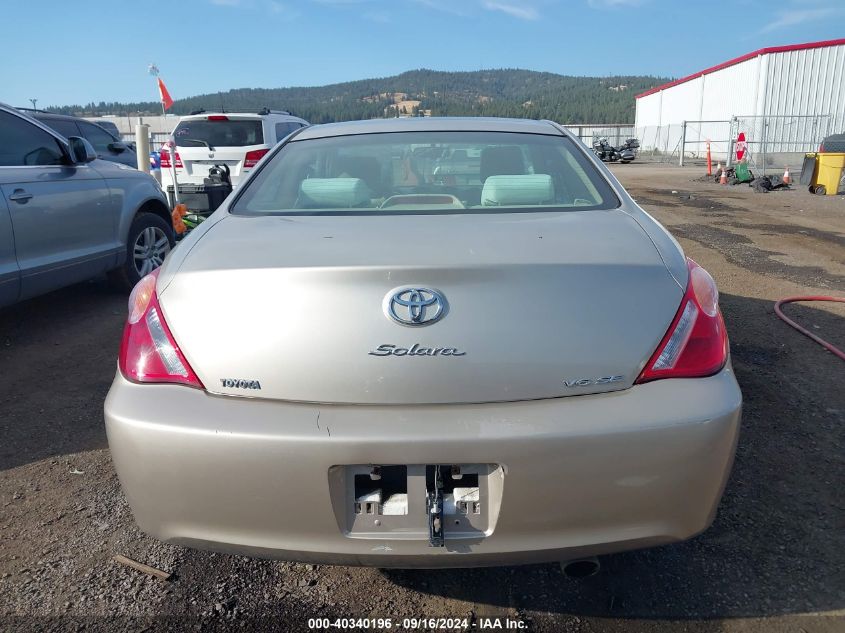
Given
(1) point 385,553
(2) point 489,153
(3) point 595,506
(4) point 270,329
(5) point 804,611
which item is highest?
(2) point 489,153

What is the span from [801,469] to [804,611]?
0.99 metres

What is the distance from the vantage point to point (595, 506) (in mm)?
1688

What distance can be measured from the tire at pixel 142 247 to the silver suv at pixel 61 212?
0.01 m

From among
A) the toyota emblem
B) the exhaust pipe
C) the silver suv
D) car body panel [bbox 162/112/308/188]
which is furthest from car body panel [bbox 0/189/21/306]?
car body panel [bbox 162/112/308/188]

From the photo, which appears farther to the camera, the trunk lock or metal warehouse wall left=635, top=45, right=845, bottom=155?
metal warehouse wall left=635, top=45, right=845, bottom=155

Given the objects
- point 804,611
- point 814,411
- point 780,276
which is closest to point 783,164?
point 780,276

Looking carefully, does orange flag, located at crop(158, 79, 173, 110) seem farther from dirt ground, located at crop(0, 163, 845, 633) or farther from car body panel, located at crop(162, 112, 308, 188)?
dirt ground, located at crop(0, 163, 845, 633)

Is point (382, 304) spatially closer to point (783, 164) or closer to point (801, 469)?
point (801, 469)

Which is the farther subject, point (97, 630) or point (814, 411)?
point (814, 411)

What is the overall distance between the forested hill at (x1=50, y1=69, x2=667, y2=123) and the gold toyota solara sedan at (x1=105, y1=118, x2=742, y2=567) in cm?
7207

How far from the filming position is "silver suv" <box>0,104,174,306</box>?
14.1 feet

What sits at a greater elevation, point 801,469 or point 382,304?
point 382,304

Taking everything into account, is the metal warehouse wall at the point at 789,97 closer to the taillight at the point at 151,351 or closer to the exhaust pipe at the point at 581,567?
the exhaust pipe at the point at 581,567

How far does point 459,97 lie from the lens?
395ft
